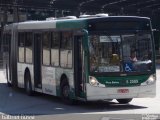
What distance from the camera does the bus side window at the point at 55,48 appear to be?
18219mm

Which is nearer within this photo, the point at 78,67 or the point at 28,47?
the point at 78,67

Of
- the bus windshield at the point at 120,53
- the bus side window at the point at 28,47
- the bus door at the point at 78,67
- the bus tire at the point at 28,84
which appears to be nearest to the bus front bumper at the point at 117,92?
the bus windshield at the point at 120,53

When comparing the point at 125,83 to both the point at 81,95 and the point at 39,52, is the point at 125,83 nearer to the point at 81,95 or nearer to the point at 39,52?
the point at 81,95

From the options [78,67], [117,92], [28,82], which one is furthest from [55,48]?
[28,82]

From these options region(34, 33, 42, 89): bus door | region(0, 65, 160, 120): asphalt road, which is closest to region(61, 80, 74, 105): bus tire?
region(0, 65, 160, 120): asphalt road

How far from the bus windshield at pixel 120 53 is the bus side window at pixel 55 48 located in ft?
7.81

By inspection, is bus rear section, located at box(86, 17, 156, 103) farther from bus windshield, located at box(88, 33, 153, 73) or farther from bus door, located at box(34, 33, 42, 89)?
bus door, located at box(34, 33, 42, 89)

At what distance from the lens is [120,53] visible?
1616 centimetres

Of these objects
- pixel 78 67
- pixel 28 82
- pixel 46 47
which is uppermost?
pixel 46 47

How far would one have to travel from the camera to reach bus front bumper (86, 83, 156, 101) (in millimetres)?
15828

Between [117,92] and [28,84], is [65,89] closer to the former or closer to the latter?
[117,92]

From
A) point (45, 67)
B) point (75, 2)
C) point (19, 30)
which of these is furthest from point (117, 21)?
point (75, 2)

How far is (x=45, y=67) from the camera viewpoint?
63.7ft

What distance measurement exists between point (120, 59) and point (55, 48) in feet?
9.65
